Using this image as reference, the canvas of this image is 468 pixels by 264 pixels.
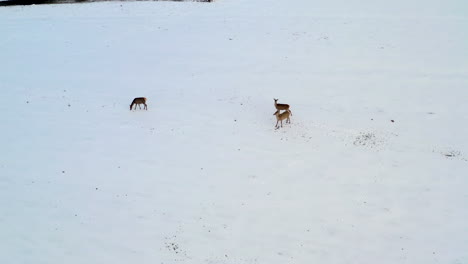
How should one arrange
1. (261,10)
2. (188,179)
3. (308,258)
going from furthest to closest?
(261,10) → (188,179) → (308,258)

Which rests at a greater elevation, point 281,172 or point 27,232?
point 281,172

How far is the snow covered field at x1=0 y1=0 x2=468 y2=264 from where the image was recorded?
43.0 ft

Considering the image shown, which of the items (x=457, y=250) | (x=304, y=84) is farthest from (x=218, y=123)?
(x=457, y=250)

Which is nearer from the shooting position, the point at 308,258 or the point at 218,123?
the point at 308,258

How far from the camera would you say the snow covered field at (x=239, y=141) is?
13109 mm

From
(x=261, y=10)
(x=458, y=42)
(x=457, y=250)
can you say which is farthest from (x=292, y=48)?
(x=457, y=250)

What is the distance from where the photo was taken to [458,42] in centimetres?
2822

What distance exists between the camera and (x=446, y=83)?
23.3 metres

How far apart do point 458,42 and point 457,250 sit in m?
20.2

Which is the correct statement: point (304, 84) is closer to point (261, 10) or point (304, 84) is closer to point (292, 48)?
point (292, 48)

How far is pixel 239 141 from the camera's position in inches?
731

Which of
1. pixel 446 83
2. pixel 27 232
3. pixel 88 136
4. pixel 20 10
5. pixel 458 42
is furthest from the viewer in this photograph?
pixel 20 10

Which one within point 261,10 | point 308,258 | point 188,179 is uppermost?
point 261,10

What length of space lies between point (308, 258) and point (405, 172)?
20.2ft
